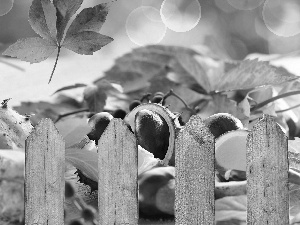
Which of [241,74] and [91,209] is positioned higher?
[241,74]

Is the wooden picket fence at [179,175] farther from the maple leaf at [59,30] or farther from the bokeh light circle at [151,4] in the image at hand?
the bokeh light circle at [151,4]

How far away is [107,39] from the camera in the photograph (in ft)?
2.18

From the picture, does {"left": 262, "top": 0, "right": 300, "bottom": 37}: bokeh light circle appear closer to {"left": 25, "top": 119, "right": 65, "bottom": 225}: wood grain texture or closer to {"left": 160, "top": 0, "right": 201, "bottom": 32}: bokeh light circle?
{"left": 160, "top": 0, "right": 201, "bottom": 32}: bokeh light circle

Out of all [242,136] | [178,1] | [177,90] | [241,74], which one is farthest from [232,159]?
[178,1]

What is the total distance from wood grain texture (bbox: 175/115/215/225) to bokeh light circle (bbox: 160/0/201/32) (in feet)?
19.9

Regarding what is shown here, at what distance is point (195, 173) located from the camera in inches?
23.9

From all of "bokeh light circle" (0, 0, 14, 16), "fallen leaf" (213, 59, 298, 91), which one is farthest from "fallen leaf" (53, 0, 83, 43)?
"bokeh light circle" (0, 0, 14, 16)

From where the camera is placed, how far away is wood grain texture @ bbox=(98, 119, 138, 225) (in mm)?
612

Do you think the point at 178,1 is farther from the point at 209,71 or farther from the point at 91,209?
the point at 91,209

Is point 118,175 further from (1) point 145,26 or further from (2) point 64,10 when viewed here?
(1) point 145,26

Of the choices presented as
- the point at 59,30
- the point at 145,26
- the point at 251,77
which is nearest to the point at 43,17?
the point at 59,30

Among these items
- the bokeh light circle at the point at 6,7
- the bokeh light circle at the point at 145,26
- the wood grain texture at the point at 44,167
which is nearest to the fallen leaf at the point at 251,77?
the wood grain texture at the point at 44,167

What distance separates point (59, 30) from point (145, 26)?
21.6 ft

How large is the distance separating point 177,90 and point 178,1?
570cm
